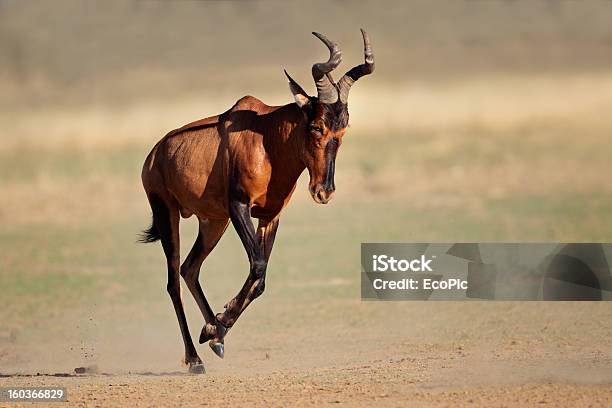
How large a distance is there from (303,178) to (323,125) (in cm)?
1775

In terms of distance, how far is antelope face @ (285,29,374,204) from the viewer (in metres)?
13.0

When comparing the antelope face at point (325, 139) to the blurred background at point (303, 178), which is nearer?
the antelope face at point (325, 139)

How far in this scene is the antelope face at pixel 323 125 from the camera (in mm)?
12984

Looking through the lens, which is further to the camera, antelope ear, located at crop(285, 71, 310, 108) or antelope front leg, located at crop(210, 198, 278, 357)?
antelope front leg, located at crop(210, 198, 278, 357)

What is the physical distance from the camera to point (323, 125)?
13.0m

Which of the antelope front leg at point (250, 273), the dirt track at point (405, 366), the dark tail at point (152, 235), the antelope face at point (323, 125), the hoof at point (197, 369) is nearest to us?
the dirt track at point (405, 366)

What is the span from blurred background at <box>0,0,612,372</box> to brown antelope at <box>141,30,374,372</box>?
166 centimetres

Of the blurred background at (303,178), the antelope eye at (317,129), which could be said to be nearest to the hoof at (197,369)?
the blurred background at (303,178)

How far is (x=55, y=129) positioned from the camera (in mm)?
42094

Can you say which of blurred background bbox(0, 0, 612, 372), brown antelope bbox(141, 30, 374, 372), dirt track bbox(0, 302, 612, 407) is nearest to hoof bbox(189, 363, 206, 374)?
brown antelope bbox(141, 30, 374, 372)

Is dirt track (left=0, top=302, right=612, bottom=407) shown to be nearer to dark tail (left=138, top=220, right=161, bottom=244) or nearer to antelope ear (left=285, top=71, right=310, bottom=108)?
dark tail (left=138, top=220, right=161, bottom=244)

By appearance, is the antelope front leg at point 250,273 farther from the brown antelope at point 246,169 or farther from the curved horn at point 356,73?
the curved horn at point 356,73

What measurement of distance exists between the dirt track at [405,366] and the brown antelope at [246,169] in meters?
0.94

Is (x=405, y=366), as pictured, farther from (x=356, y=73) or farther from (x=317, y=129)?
(x=356, y=73)
